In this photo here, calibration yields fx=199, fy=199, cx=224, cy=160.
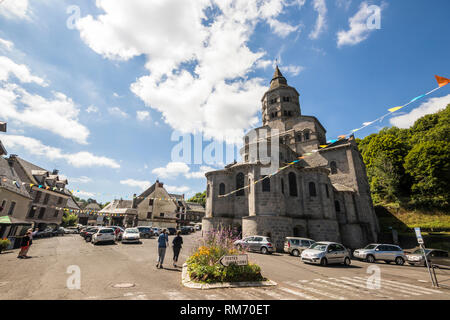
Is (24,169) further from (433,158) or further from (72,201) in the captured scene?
(433,158)

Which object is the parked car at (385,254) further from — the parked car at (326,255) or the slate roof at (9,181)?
the slate roof at (9,181)

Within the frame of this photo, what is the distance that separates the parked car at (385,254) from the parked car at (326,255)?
5.19 metres

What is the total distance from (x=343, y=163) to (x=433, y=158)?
15.6 m

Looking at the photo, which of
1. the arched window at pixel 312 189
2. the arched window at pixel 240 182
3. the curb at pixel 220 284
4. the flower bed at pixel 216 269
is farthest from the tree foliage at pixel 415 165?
the flower bed at pixel 216 269

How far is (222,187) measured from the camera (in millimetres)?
27688

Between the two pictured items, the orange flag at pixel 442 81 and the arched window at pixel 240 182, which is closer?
the orange flag at pixel 442 81

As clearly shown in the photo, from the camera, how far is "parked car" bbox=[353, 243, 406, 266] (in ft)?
53.8

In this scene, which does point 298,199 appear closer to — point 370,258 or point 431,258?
point 370,258

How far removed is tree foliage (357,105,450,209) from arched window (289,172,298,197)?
22111 millimetres

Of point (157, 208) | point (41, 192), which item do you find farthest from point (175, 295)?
point (157, 208)

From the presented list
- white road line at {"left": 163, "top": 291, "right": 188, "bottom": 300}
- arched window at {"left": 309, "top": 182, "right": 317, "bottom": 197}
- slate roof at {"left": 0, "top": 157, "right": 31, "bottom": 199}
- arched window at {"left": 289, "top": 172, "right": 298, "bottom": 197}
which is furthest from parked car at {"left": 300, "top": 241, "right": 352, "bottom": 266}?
slate roof at {"left": 0, "top": 157, "right": 31, "bottom": 199}

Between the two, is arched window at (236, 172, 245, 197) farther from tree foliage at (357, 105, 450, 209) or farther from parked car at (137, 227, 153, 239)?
tree foliage at (357, 105, 450, 209)

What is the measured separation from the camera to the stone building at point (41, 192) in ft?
90.7

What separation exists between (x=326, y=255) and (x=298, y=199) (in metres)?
13.5
